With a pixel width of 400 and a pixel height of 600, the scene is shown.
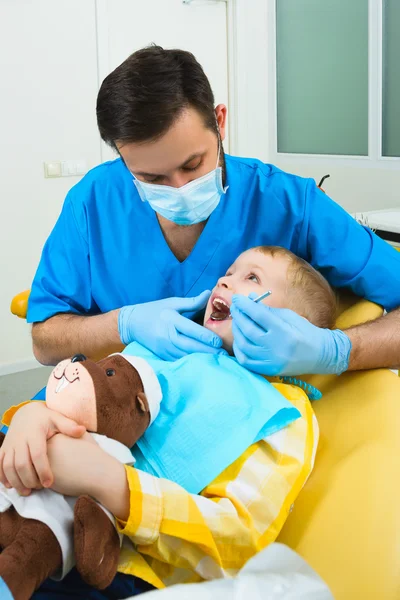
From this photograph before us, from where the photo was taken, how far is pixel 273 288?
4.12ft

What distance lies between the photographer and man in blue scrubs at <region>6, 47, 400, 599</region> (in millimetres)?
1209

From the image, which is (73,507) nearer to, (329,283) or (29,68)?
(329,283)

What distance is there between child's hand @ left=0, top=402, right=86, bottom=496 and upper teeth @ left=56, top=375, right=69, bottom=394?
35mm

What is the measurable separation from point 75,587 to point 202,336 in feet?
1.69

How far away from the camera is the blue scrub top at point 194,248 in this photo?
4.67ft

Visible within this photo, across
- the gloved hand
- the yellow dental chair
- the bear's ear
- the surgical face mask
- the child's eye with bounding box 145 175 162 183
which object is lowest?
the yellow dental chair

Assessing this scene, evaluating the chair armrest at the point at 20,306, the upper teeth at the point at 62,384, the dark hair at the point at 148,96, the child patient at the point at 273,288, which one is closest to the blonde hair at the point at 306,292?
the child patient at the point at 273,288

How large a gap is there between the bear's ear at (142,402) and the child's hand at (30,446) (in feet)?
0.37

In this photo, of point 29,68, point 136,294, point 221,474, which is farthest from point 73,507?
point 29,68

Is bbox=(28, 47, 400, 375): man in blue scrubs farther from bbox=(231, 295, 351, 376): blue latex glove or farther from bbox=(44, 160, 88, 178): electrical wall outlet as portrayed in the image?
bbox=(44, 160, 88, 178): electrical wall outlet

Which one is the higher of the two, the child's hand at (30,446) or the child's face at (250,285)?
the child's face at (250,285)

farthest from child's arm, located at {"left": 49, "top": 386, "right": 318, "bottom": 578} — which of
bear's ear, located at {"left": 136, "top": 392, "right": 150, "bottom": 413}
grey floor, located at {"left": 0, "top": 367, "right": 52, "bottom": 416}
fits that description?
grey floor, located at {"left": 0, "top": 367, "right": 52, "bottom": 416}

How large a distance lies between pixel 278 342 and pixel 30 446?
1.58 ft

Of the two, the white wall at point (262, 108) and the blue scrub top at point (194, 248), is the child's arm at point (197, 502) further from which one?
the white wall at point (262, 108)
